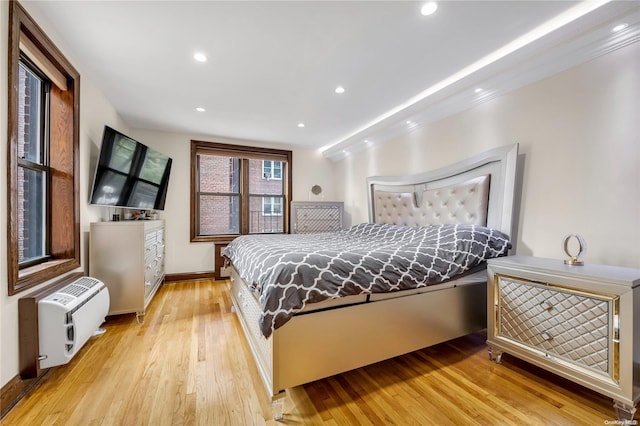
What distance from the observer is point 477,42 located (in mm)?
2027

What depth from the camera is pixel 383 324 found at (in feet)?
5.83

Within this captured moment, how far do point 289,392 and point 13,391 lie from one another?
5.27 ft

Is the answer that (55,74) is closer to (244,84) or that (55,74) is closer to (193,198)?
(244,84)

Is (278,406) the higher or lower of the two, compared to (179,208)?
lower

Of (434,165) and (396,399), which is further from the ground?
(434,165)

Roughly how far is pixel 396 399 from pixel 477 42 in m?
2.62

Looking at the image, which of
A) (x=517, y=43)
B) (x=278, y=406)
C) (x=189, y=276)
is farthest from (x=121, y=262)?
(x=517, y=43)

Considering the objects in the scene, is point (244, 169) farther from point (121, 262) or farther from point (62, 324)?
point (62, 324)

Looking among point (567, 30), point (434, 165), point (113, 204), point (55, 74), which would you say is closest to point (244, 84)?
point (55, 74)

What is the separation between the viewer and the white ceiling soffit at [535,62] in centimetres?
164

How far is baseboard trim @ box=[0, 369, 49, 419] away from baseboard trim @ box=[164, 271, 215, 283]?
8.66 ft

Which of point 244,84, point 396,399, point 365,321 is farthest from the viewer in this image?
point 244,84

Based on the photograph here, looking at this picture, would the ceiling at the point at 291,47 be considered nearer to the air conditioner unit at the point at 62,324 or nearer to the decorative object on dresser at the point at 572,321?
the decorative object on dresser at the point at 572,321

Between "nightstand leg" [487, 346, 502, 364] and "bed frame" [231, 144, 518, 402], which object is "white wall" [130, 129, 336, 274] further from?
"nightstand leg" [487, 346, 502, 364]
